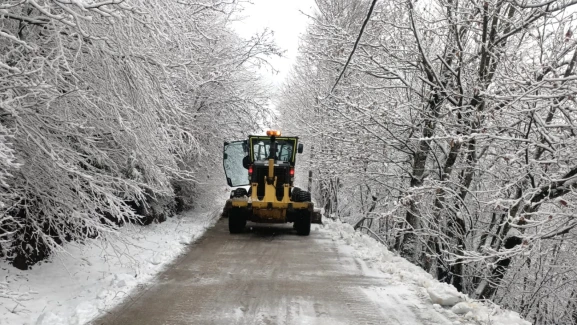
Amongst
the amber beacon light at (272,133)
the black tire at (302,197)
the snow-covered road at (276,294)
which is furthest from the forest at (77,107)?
→ the amber beacon light at (272,133)

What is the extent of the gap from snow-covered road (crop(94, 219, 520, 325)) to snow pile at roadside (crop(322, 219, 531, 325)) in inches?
4.2

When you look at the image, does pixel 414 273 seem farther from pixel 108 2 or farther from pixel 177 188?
pixel 177 188

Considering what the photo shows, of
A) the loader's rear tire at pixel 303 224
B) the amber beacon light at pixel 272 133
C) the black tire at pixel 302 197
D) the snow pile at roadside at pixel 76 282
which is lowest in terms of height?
the snow pile at roadside at pixel 76 282

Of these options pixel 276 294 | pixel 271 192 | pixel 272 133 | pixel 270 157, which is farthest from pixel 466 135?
pixel 270 157

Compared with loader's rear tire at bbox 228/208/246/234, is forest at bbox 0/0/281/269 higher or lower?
higher

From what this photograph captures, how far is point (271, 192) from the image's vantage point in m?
12.2

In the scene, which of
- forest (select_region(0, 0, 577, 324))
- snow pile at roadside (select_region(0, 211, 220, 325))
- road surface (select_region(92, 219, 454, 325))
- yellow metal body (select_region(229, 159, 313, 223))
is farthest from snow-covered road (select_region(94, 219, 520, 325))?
yellow metal body (select_region(229, 159, 313, 223))

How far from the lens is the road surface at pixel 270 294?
17.9 feet

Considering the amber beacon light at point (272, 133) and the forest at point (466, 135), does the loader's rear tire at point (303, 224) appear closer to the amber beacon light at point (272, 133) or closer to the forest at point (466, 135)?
the forest at point (466, 135)

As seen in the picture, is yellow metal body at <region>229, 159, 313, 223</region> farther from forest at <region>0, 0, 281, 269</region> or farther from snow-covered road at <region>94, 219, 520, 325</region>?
forest at <region>0, 0, 281, 269</region>

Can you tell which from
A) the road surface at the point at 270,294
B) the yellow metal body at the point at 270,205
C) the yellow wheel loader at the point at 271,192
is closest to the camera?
the road surface at the point at 270,294

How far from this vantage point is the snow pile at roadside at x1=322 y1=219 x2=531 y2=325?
5367mm

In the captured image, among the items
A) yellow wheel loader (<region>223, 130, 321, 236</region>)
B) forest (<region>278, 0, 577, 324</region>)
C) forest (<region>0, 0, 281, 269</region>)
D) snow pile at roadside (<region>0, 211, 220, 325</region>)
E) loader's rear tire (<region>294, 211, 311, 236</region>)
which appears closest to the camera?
forest (<region>0, 0, 281, 269</region>)

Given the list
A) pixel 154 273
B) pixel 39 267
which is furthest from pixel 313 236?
pixel 39 267
